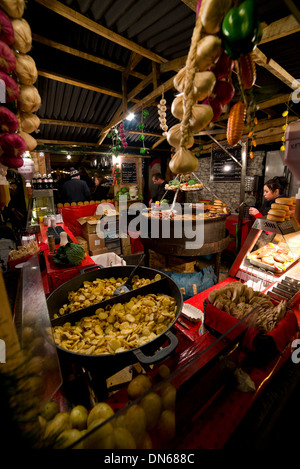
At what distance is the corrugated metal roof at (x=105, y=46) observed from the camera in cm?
266

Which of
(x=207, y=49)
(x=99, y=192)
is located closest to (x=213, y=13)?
(x=207, y=49)

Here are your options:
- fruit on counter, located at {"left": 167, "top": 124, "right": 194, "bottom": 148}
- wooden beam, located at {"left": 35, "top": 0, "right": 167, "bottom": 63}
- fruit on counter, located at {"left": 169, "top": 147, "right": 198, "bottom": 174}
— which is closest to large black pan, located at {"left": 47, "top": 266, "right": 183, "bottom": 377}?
fruit on counter, located at {"left": 169, "top": 147, "right": 198, "bottom": 174}

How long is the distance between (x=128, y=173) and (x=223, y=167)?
4.51 metres

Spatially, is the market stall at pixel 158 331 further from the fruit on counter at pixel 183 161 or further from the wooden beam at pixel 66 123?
the wooden beam at pixel 66 123

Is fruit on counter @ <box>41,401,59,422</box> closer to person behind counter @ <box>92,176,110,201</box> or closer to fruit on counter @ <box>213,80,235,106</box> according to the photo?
fruit on counter @ <box>213,80,235,106</box>

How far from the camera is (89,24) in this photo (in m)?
2.80

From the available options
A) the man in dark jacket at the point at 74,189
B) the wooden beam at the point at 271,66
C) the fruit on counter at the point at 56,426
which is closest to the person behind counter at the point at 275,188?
the wooden beam at the point at 271,66

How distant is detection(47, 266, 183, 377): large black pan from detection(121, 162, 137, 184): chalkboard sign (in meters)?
8.06

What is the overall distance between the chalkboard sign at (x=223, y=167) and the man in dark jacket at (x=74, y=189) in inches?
226

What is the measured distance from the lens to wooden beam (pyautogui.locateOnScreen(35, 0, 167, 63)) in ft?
8.26

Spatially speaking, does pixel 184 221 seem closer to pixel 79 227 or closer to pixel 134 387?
pixel 134 387

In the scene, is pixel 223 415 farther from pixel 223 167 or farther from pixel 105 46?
pixel 223 167
